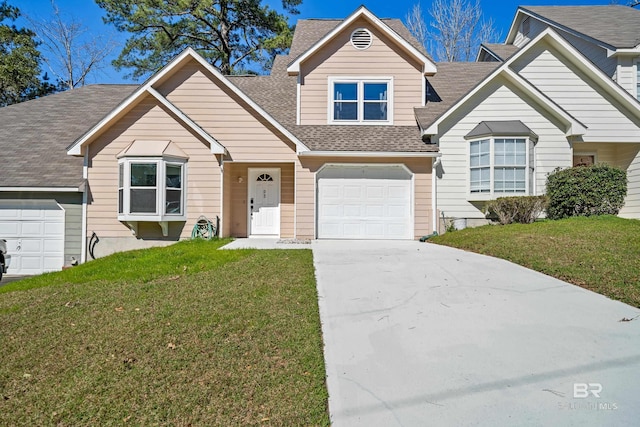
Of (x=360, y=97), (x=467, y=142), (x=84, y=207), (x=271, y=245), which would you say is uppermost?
(x=360, y=97)

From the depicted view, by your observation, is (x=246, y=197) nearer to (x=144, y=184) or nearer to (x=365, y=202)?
(x=144, y=184)

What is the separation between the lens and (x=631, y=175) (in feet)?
40.9

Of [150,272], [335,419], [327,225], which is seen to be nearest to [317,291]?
[335,419]

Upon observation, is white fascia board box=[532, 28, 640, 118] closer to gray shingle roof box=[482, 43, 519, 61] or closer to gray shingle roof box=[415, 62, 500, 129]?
gray shingle roof box=[415, 62, 500, 129]

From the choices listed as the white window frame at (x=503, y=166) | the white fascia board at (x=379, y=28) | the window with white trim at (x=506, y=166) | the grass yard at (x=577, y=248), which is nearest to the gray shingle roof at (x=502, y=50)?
the white fascia board at (x=379, y=28)

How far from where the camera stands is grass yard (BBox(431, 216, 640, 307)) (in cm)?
620

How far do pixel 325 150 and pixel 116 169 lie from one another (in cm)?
636

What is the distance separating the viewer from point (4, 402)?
127 inches

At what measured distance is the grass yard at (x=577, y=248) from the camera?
6.20 m

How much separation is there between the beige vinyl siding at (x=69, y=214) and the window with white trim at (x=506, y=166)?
12.5 m

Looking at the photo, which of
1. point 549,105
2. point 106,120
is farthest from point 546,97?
point 106,120

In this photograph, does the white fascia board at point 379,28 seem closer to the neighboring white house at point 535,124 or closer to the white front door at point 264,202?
the neighboring white house at point 535,124

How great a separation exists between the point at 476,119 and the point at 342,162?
4.55 meters

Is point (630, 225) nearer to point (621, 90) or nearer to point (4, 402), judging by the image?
point (621, 90)
